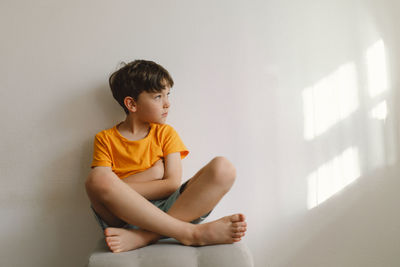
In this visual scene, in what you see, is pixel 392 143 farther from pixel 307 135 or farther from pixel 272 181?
pixel 272 181

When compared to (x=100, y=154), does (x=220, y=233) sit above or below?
below

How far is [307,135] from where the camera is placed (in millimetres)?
1374

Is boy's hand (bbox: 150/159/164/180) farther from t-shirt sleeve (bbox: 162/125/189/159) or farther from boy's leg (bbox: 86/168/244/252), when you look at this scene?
boy's leg (bbox: 86/168/244/252)

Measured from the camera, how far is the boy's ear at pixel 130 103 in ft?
4.19

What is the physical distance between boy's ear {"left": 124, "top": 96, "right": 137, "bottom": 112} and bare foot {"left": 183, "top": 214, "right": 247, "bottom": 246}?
1.69 ft

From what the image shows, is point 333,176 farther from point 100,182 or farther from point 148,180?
point 100,182

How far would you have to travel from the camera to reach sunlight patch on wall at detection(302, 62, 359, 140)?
4.51 feet

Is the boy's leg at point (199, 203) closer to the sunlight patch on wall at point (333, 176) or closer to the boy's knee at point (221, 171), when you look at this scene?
the boy's knee at point (221, 171)

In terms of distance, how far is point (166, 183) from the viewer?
3.96ft

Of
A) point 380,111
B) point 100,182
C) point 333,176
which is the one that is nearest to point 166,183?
point 100,182

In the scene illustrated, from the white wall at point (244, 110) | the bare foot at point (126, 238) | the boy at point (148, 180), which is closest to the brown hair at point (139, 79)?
the boy at point (148, 180)

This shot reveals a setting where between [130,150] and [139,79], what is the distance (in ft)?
0.84

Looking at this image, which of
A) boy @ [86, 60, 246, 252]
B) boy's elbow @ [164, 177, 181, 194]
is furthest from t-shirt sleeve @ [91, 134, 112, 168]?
boy's elbow @ [164, 177, 181, 194]

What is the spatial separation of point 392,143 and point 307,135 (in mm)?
337
